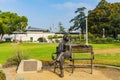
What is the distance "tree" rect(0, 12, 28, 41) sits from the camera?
226 feet

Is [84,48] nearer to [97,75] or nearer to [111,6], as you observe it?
[97,75]

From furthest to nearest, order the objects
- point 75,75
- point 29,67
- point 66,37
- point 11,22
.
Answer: point 11,22, point 29,67, point 66,37, point 75,75

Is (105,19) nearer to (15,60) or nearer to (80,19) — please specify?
(80,19)

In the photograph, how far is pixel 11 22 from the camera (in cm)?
7025

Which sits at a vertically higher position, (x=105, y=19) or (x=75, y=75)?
(x=105, y=19)

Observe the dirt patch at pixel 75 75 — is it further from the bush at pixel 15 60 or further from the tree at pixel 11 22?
the tree at pixel 11 22

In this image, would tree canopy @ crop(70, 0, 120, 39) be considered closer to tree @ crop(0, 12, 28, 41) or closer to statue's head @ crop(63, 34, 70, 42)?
tree @ crop(0, 12, 28, 41)

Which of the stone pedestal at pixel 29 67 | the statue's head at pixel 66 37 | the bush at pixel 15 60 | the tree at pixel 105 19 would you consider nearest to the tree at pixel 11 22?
the tree at pixel 105 19

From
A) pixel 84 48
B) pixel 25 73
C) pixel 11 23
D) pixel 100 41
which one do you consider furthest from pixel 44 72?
pixel 11 23

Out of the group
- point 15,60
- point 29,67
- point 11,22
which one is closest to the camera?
point 29,67

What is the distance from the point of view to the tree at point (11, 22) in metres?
68.8

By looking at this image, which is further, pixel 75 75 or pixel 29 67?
pixel 29 67

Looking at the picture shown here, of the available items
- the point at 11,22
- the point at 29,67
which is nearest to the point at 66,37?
the point at 29,67

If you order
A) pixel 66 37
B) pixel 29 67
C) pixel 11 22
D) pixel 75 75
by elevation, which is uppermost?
pixel 11 22
